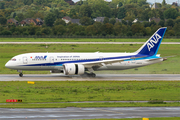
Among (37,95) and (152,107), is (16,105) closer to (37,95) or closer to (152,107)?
(37,95)

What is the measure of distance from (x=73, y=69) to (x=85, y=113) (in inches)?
847

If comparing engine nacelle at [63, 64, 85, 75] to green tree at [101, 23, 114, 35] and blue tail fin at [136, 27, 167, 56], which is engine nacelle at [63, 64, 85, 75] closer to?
blue tail fin at [136, 27, 167, 56]

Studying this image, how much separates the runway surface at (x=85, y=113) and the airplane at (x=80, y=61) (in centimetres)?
2023

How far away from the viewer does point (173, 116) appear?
2428 centimetres

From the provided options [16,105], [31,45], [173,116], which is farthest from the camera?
[31,45]

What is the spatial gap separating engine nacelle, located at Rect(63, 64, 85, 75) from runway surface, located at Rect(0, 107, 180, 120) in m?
19.4

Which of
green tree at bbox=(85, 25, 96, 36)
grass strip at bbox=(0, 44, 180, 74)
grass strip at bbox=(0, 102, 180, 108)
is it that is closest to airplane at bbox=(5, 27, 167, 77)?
grass strip at bbox=(0, 44, 180, 74)

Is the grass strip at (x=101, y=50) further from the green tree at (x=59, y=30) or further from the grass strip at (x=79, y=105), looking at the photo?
the green tree at (x=59, y=30)

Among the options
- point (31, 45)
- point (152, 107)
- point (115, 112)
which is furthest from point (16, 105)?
point (31, 45)

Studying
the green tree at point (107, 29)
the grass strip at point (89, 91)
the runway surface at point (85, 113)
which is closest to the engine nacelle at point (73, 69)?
the grass strip at point (89, 91)

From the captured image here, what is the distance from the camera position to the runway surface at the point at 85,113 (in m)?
23.5

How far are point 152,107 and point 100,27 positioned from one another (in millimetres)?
131921

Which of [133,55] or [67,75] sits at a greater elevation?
[133,55]

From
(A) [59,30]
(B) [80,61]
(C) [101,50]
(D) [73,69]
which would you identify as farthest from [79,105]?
(A) [59,30]
